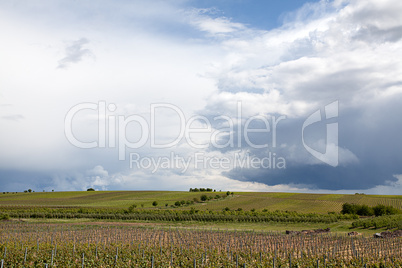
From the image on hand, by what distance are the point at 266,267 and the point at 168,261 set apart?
5932mm

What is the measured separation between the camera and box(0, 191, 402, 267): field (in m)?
24.1

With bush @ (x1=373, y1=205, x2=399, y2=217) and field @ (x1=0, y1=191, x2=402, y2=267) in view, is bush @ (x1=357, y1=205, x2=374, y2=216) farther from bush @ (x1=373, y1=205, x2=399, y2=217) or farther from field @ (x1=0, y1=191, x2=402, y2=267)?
field @ (x1=0, y1=191, x2=402, y2=267)

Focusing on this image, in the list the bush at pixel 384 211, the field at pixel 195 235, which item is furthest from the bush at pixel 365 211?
the field at pixel 195 235

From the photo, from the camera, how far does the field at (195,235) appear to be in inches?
948

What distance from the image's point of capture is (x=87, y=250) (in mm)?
27000

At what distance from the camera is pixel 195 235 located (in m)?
42.1

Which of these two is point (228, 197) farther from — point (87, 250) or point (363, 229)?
point (87, 250)

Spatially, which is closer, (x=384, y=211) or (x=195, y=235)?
(x=195, y=235)

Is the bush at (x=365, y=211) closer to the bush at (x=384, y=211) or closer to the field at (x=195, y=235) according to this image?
the bush at (x=384, y=211)

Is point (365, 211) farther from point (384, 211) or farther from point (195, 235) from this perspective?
point (195, 235)

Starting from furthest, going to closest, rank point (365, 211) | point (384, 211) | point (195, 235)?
point (365, 211) → point (384, 211) → point (195, 235)

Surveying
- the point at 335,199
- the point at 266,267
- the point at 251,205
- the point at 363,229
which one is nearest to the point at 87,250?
the point at 266,267

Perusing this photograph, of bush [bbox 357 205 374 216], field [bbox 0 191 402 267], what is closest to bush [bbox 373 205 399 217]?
bush [bbox 357 205 374 216]

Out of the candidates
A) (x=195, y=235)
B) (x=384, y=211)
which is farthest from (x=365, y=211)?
(x=195, y=235)
